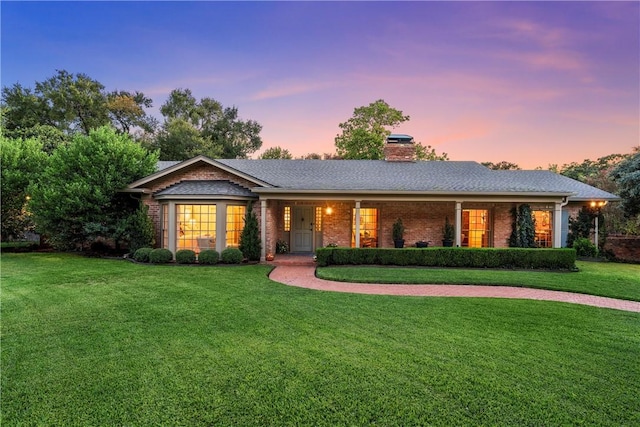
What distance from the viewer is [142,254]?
10.9 meters

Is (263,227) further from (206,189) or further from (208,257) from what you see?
(206,189)

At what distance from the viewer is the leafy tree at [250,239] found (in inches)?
446

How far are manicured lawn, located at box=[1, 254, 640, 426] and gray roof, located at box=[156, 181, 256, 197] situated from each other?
533 centimetres

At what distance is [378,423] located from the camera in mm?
2578

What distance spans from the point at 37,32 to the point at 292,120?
14.0 metres

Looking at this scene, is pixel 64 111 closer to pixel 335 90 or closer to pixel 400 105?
pixel 335 90

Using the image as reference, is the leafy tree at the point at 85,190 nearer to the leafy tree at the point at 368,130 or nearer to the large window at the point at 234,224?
the large window at the point at 234,224

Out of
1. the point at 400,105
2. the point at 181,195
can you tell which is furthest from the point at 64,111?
the point at 400,105

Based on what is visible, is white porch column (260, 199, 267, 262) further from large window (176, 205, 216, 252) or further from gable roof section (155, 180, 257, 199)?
large window (176, 205, 216, 252)

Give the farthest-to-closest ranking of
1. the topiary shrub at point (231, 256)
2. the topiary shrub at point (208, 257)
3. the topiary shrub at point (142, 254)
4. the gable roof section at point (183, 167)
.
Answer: the gable roof section at point (183, 167), the topiary shrub at point (142, 254), the topiary shrub at point (231, 256), the topiary shrub at point (208, 257)

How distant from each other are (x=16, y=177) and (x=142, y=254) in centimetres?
779

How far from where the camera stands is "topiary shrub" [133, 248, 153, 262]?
35.7 feet

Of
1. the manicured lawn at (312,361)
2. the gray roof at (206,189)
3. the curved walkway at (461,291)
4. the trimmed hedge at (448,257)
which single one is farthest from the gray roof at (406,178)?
the manicured lawn at (312,361)

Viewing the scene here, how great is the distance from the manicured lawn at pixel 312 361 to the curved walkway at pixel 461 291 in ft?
2.10
